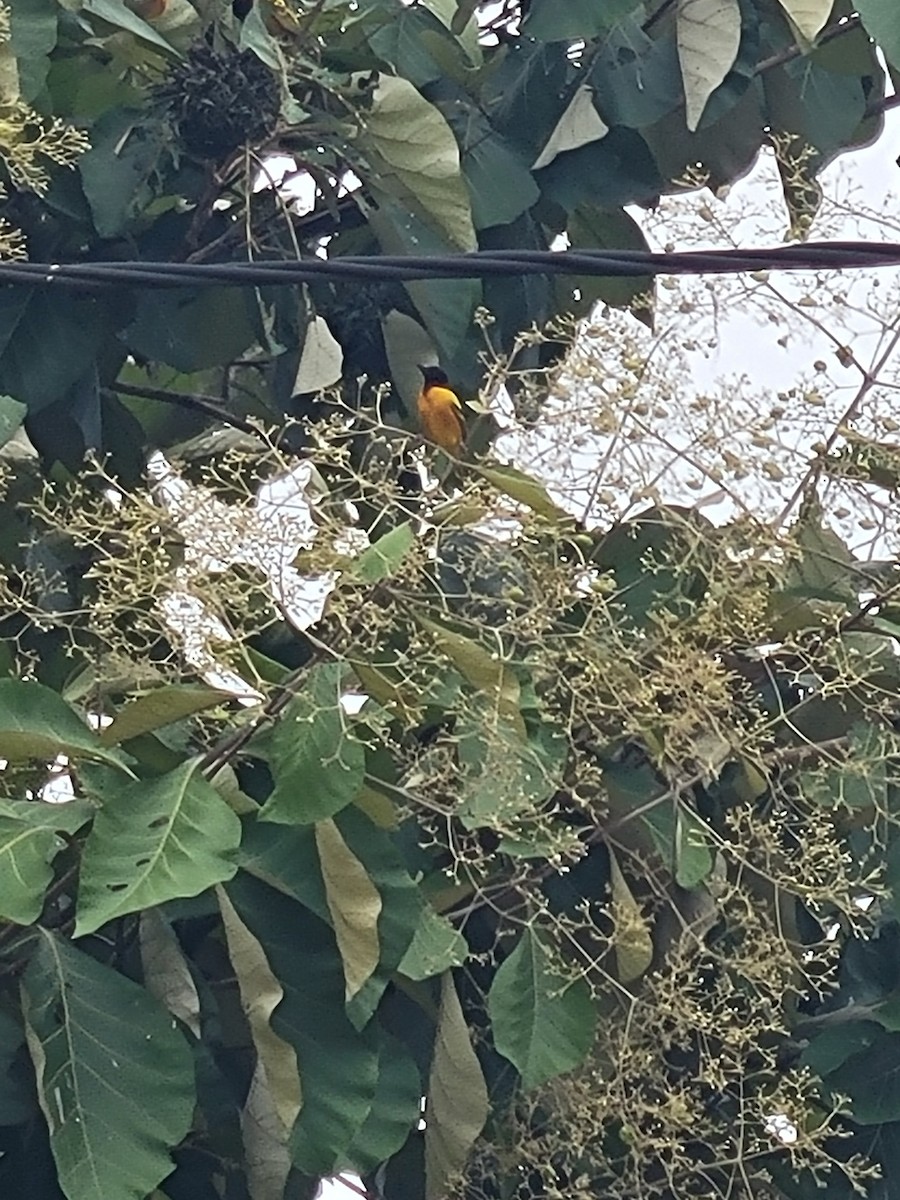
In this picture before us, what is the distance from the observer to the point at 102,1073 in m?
1.60

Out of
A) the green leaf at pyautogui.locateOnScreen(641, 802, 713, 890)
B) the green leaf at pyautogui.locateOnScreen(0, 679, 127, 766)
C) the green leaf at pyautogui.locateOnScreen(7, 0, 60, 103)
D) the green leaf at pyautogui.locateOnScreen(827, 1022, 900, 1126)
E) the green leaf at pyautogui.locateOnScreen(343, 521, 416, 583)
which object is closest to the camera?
the green leaf at pyautogui.locateOnScreen(343, 521, 416, 583)

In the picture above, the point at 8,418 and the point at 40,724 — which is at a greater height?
the point at 8,418

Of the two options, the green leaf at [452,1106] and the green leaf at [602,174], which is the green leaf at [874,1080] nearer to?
the green leaf at [452,1106]

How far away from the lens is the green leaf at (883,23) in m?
1.95

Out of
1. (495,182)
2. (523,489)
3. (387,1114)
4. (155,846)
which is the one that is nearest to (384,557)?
(523,489)

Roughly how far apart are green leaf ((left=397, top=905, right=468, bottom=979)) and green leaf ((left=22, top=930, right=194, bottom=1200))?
7.5 inches

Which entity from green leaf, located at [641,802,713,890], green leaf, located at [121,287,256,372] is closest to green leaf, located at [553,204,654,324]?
green leaf, located at [121,287,256,372]

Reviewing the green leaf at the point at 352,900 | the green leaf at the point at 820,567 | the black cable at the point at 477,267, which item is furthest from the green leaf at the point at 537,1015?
the black cable at the point at 477,267

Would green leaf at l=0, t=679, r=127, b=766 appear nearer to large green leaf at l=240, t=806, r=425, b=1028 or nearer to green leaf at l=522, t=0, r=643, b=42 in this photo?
large green leaf at l=240, t=806, r=425, b=1028

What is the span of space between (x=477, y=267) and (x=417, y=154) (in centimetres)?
44

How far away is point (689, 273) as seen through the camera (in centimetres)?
172

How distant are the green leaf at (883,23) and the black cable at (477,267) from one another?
1.02ft

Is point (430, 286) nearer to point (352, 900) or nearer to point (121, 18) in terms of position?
point (121, 18)

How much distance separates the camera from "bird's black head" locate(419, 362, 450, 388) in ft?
7.49
